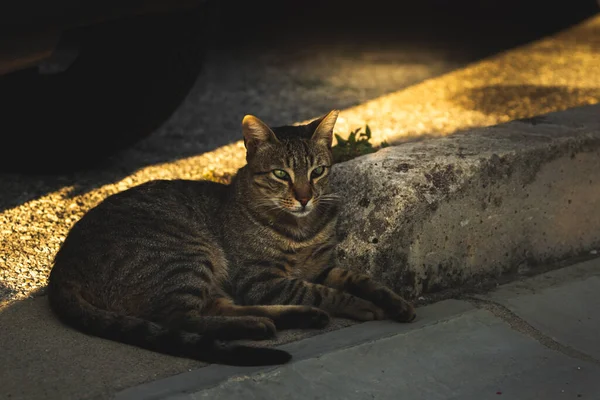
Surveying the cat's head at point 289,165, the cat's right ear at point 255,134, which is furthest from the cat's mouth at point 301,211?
the cat's right ear at point 255,134

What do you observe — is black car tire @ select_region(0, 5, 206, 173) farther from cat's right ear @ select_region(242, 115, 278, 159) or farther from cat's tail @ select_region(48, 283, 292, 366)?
cat's tail @ select_region(48, 283, 292, 366)

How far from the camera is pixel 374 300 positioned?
Answer: 12.0 feet

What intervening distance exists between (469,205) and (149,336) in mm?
1504

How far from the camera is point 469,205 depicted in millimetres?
3900

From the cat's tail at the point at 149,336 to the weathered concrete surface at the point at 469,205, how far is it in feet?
2.87

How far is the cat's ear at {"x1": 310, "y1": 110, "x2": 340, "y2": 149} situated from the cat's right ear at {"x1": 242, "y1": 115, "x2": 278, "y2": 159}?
196 mm

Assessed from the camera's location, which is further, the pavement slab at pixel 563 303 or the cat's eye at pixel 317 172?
the cat's eye at pixel 317 172

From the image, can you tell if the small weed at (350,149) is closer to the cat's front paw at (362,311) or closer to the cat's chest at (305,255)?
the cat's chest at (305,255)

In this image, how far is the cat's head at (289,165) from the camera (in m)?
3.85

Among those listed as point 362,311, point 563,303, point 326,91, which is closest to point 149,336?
point 362,311

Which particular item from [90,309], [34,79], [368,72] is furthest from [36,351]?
[368,72]

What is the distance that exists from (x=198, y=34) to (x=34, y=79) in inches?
36.6

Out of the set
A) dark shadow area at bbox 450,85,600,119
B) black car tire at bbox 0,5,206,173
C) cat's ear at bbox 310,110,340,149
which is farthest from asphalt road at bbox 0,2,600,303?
cat's ear at bbox 310,110,340,149

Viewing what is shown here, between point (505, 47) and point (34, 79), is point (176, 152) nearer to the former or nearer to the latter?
point (34, 79)
